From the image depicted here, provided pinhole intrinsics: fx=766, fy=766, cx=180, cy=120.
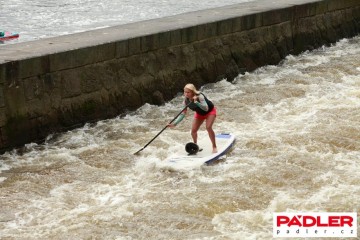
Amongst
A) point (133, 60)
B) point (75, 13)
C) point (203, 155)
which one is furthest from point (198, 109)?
point (75, 13)

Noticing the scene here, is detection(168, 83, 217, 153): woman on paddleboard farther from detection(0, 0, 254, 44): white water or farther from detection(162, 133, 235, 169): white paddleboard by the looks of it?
detection(0, 0, 254, 44): white water

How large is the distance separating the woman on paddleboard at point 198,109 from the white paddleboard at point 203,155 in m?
0.12

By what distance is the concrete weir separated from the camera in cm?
1001

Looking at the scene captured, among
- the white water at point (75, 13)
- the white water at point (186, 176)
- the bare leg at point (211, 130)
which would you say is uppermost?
the bare leg at point (211, 130)

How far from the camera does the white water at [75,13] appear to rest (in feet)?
57.6

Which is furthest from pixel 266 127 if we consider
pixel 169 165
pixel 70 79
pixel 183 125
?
pixel 70 79

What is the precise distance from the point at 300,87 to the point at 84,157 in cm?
475

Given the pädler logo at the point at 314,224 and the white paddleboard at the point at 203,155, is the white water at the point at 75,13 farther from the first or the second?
the pädler logo at the point at 314,224

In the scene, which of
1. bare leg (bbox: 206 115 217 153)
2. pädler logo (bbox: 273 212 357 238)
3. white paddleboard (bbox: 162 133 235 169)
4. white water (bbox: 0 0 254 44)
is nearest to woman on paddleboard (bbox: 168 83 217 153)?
bare leg (bbox: 206 115 217 153)

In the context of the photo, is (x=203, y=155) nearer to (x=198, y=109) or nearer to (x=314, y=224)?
(x=198, y=109)

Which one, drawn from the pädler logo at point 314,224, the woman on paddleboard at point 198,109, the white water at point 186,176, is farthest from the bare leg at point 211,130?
the pädler logo at point 314,224

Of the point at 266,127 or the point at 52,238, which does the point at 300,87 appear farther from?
the point at 52,238

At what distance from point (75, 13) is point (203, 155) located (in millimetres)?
11357

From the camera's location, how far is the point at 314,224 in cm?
744
